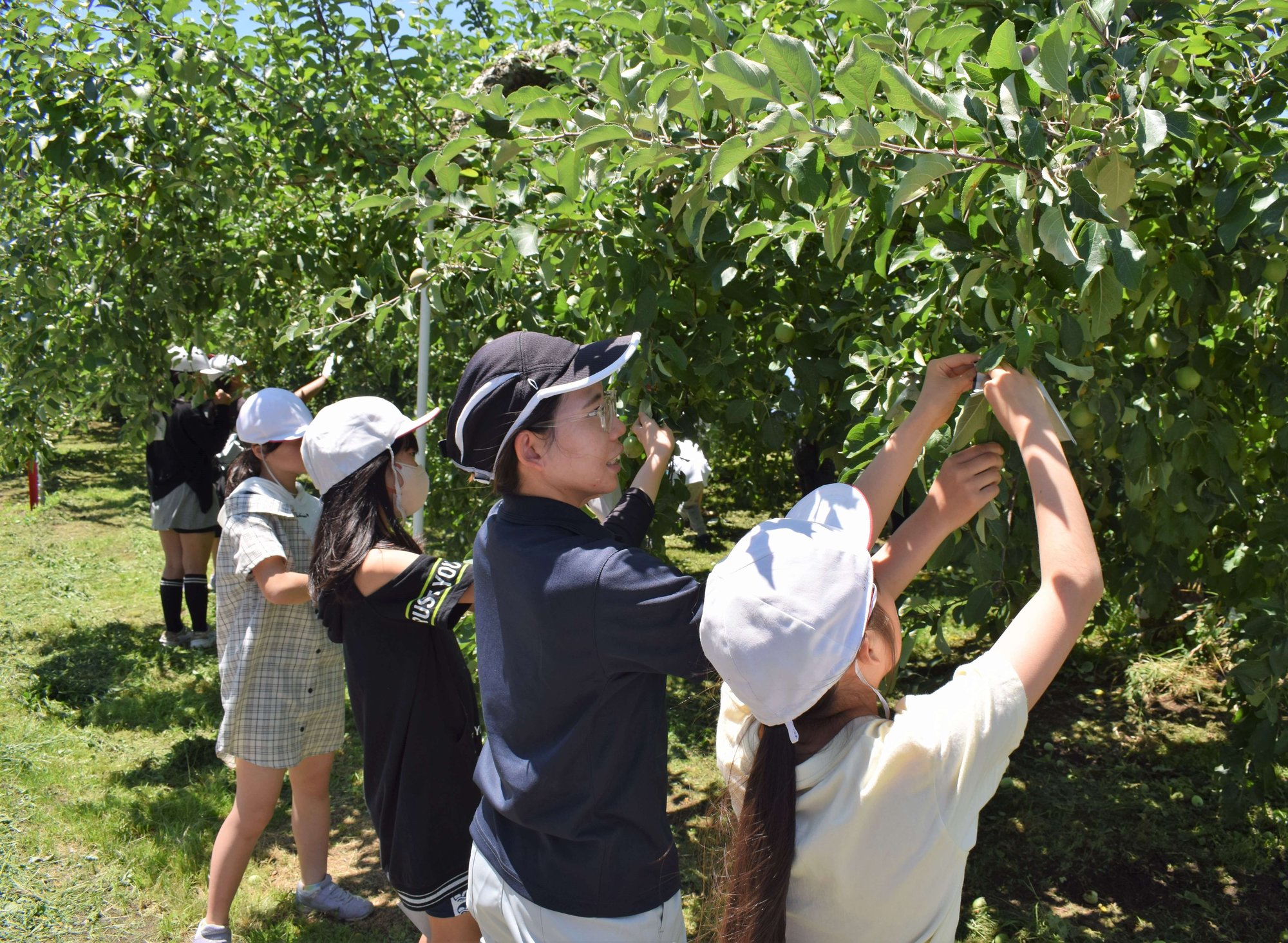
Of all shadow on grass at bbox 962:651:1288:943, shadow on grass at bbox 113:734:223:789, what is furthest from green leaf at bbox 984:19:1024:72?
shadow on grass at bbox 113:734:223:789

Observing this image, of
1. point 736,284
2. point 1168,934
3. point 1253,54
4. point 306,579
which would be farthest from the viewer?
point 1168,934

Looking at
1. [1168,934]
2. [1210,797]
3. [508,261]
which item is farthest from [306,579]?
[1210,797]

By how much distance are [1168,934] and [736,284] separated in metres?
2.14

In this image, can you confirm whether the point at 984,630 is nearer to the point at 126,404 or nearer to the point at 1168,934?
the point at 1168,934

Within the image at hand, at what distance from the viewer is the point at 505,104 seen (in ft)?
5.94

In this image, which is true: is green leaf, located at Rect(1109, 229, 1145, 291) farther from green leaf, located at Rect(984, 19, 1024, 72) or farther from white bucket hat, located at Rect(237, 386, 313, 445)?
white bucket hat, located at Rect(237, 386, 313, 445)

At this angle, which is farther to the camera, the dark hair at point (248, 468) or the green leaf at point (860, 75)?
the dark hair at point (248, 468)

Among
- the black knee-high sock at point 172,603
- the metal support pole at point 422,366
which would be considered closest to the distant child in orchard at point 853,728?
the metal support pole at point 422,366

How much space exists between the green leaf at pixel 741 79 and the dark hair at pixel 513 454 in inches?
20.1

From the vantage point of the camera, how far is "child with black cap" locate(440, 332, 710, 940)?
1369 millimetres

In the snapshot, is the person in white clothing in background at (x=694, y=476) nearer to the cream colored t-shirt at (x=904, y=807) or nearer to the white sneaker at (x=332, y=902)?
the cream colored t-shirt at (x=904, y=807)

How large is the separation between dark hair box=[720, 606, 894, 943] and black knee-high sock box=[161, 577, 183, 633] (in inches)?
205

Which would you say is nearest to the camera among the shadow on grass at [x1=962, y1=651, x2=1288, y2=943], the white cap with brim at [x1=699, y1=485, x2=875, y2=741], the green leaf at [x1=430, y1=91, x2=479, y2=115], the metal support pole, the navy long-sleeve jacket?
the white cap with brim at [x1=699, y1=485, x2=875, y2=741]

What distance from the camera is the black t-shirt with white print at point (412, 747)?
2.13 meters
